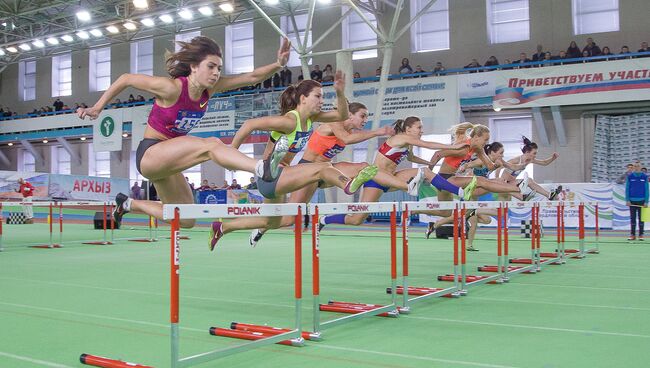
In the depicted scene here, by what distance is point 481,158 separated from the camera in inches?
392

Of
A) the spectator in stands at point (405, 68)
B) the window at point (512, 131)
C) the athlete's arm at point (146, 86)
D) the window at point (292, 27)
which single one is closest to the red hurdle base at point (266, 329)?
the athlete's arm at point (146, 86)

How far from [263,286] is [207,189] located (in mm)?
18112

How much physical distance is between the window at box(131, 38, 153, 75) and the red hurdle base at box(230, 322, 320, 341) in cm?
3080

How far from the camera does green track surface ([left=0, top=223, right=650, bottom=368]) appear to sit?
172 inches

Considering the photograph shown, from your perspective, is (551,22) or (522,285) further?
(551,22)

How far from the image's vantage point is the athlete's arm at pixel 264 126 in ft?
18.1

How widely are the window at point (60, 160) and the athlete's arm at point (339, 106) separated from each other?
3268cm

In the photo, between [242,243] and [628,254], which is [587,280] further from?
[242,243]

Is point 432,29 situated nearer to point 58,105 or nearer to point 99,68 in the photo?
point 99,68

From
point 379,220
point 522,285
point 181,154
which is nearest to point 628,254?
point 522,285

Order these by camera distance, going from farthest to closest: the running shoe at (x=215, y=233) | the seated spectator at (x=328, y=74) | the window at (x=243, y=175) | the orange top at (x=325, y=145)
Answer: the window at (x=243, y=175)
the seated spectator at (x=328, y=74)
the orange top at (x=325, y=145)
the running shoe at (x=215, y=233)

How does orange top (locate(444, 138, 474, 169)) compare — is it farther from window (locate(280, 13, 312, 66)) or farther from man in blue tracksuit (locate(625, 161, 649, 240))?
window (locate(280, 13, 312, 66))

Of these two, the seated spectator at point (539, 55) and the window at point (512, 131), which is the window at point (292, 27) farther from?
the seated spectator at point (539, 55)

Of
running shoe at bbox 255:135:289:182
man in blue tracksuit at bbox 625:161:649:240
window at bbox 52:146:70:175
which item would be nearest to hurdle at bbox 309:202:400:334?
running shoe at bbox 255:135:289:182
